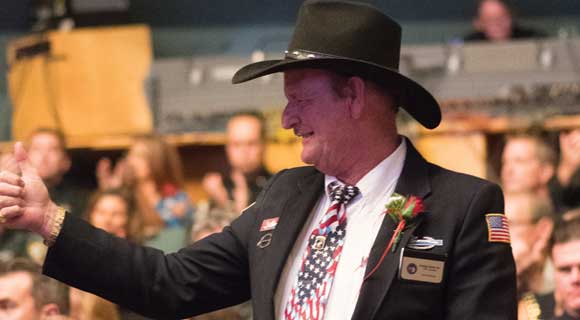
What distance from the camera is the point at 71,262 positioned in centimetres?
286

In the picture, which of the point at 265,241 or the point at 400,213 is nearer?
the point at 400,213

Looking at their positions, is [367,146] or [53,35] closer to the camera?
[367,146]

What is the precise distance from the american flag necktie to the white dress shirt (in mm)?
15

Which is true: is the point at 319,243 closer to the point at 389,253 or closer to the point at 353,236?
the point at 353,236

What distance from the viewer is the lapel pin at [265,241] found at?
293 centimetres

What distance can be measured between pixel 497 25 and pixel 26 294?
3934 millimetres

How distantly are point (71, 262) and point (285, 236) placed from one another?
511 mm

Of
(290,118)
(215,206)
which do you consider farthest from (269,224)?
(215,206)

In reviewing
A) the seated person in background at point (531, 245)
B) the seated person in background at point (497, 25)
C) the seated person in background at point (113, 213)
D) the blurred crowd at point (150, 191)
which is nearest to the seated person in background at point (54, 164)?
the blurred crowd at point (150, 191)

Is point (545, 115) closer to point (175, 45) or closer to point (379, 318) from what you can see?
point (175, 45)

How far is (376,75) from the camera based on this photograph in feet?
9.57

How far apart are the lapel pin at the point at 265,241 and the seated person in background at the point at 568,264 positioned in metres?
1.66

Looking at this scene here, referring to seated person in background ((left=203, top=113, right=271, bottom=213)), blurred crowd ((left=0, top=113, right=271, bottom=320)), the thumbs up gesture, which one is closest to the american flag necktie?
the thumbs up gesture

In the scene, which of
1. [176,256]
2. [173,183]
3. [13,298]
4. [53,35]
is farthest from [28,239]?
[176,256]
